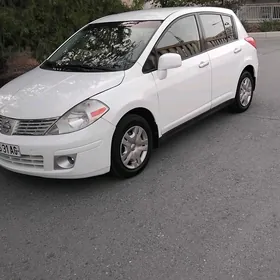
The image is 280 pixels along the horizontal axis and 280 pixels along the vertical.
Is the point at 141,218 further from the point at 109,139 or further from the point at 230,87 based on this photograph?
the point at 230,87

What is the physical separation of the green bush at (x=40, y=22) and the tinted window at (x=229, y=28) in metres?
2.96

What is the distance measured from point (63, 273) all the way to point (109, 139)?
1359 millimetres

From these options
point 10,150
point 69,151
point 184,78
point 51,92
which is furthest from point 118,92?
point 10,150

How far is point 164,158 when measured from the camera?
14.4 feet

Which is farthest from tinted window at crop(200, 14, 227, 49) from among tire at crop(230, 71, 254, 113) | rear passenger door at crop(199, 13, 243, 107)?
tire at crop(230, 71, 254, 113)

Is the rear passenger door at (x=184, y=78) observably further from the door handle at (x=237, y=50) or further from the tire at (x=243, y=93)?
the tire at (x=243, y=93)

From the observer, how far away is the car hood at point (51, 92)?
3.48 m

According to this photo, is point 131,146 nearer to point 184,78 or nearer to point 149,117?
point 149,117

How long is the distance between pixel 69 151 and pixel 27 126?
1.54 feet

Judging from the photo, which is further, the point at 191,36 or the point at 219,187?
the point at 191,36

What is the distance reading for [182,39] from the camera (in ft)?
14.9

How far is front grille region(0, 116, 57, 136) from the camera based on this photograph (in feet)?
11.2

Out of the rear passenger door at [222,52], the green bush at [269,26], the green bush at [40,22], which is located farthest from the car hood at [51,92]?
the green bush at [269,26]

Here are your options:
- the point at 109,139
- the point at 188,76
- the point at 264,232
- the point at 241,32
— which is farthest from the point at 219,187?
the point at 241,32
